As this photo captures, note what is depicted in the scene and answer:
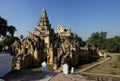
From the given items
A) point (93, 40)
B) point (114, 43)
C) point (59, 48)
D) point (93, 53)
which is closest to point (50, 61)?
point (59, 48)

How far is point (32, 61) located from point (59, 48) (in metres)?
5.71

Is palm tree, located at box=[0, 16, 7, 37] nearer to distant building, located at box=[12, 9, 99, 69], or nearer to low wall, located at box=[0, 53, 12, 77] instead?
distant building, located at box=[12, 9, 99, 69]

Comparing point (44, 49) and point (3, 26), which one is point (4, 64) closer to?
point (44, 49)

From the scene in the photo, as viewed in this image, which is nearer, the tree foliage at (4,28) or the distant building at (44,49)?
the distant building at (44,49)

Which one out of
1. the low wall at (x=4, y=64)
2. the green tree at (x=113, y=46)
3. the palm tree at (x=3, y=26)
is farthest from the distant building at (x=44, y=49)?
the green tree at (x=113, y=46)

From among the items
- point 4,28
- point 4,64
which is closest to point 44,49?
point 4,28

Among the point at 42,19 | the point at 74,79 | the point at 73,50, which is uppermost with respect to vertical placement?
the point at 42,19

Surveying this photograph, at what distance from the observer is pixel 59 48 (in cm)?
3675

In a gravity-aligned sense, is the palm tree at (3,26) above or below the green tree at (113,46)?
above

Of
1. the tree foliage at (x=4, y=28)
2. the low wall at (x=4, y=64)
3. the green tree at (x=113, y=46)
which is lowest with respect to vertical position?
the low wall at (x=4, y=64)

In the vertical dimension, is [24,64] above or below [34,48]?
below

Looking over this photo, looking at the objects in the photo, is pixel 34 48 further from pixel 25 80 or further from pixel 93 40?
pixel 93 40

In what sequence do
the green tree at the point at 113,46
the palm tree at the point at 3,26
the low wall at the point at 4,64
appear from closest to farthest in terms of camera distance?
the low wall at the point at 4,64
the palm tree at the point at 3,26
the green tree at the point at 113,46

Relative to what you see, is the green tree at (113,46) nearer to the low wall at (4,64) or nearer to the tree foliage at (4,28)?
the tree foliage at (4,28)
